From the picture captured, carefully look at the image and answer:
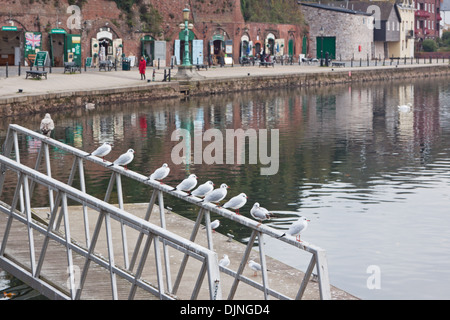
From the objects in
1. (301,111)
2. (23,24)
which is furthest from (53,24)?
(301,111)

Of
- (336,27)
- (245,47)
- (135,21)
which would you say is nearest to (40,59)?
(135,21)

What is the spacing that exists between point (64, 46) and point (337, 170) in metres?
37.2

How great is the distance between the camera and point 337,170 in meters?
26.1

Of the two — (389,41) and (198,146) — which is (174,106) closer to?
(198,146)

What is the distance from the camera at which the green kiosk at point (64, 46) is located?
59172mm

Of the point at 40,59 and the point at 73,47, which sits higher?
the point at 73,47

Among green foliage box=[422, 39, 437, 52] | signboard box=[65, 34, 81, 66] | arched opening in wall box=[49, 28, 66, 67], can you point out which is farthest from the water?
green foliage box=[422, 39, 437, 52]

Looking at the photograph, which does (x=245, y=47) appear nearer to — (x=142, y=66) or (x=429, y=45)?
(x=142, y=66)

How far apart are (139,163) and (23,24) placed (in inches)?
1318

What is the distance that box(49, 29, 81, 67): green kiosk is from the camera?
59172 millimetres

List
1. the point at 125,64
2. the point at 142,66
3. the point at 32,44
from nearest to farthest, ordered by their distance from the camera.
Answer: the point at 142,66
the point at 32,44
the point at 125,64

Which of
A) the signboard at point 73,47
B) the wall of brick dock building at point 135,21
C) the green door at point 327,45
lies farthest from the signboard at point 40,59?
the green door at point 327,45

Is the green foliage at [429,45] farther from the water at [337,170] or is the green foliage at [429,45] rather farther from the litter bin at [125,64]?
the water at [337,170]

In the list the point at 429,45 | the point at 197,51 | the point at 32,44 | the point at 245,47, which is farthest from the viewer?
the point at 429,45
